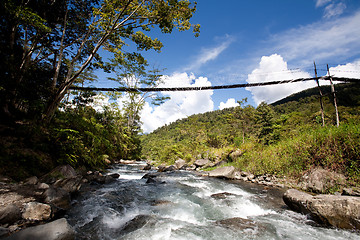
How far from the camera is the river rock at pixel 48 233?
181 cm

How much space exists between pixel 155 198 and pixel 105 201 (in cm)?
147

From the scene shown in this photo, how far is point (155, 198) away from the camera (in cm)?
483

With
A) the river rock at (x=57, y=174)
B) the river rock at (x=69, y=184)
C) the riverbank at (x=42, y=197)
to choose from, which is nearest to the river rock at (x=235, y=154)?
the riverbank at (x=42, y=197)

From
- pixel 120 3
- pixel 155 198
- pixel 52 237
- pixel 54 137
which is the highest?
pixel 120 3

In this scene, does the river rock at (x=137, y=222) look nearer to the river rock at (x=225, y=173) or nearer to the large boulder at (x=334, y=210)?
the large boulder at (x=334, y=210)

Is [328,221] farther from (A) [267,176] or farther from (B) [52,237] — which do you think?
(B) [52,237]

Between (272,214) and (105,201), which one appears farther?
(105,201)

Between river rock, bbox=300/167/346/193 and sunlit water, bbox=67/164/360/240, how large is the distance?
1326 millimetres

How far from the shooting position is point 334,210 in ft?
9.66

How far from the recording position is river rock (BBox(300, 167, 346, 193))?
14.9ft

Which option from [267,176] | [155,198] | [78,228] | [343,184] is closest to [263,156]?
[267,176]

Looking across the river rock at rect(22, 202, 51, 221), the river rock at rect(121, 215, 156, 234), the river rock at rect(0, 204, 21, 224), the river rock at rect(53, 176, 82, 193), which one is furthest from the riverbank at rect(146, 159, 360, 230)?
the river rock at rect(53, 176, 82, 193)

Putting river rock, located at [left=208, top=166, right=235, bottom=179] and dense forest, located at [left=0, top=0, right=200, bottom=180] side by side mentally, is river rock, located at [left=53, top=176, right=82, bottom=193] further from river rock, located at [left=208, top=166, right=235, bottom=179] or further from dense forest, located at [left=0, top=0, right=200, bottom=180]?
river rock, located at [left=208, top=166, right=235, bottom=179]

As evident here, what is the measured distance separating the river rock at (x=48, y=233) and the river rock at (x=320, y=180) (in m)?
6.47
